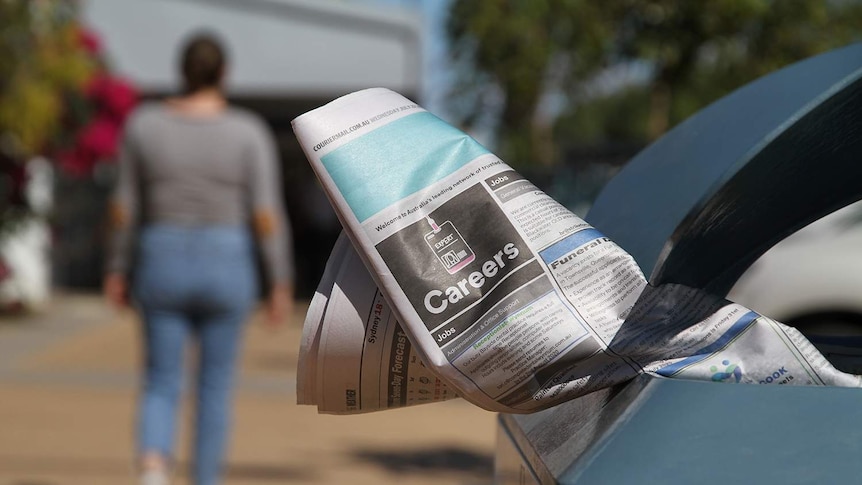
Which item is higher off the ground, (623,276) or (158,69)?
(623,276)

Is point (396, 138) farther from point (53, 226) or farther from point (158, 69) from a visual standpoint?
point (158, 69)

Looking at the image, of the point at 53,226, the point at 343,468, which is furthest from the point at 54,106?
the point at 343,468

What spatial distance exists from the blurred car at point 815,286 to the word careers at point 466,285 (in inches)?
180

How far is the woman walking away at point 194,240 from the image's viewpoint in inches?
169

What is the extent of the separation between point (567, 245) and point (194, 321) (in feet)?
10.2

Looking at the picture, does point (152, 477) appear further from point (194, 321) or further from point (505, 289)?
point (505, 289)

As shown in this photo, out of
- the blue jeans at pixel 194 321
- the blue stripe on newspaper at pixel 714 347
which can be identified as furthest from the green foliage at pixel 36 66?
the blue stripe on newspaper at pixel 714 347

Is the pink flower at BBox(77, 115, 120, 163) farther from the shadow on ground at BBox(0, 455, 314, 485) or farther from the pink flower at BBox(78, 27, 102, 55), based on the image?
the shadow on ground at BBox(0, 455, 314, 485)

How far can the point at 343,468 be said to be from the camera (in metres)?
5.90

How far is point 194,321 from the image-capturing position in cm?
438

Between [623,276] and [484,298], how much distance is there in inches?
7.1

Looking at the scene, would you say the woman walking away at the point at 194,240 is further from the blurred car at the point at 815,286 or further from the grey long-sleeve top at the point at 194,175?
the blurred car at the point at 815,286

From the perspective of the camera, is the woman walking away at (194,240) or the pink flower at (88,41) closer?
the woman walking away at (194,240)

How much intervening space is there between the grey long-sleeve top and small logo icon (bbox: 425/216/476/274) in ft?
9.74
